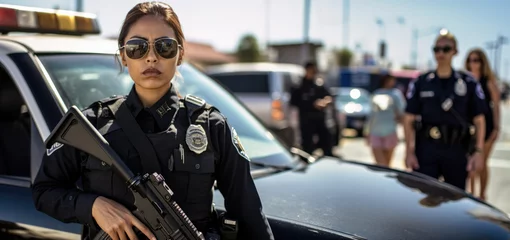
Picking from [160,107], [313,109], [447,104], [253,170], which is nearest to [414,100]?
[447,104]

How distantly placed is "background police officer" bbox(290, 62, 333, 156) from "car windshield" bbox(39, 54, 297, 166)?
4.66 meters

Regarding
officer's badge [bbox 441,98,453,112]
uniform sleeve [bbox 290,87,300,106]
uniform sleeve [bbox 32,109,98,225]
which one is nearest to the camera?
uniform sleeve [bbox 32,109,98,225]

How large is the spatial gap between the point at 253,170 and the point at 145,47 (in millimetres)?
1051

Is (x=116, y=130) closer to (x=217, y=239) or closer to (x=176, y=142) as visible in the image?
(x=176, y=142)

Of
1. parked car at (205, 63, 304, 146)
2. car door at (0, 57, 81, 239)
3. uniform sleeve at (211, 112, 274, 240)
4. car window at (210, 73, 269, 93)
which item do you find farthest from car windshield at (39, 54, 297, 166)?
car window at (210, 73, 269, 93)

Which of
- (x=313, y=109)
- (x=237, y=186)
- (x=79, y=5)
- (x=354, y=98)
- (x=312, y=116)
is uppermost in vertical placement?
(x=79, y=5)

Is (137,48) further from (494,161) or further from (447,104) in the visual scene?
(494,161)

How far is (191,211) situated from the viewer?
5.19 feet

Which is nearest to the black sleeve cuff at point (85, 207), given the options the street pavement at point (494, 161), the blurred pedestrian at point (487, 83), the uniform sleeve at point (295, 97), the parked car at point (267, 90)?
the blurred pedestrian at point (487, 83)

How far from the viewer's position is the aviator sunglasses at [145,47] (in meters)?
1.60

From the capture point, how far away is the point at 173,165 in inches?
61.1

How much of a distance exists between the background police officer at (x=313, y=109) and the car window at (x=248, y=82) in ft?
8.07

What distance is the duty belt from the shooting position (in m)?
3.83

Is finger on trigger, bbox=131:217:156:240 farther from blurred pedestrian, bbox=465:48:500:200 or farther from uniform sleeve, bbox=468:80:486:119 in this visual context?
blurred pedestrian, bbox=465:48:500:200
